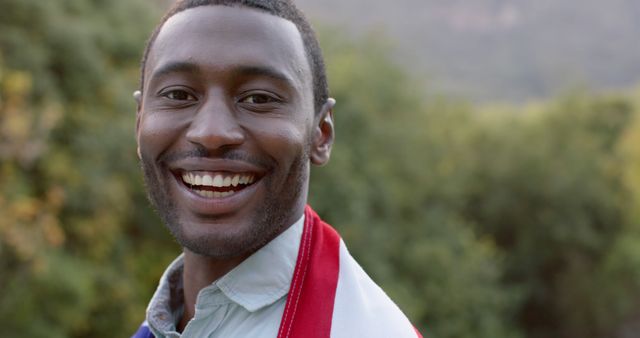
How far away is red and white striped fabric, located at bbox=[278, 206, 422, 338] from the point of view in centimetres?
189

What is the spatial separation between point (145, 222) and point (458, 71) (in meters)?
31.5

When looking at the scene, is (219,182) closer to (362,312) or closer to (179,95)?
(179,95)

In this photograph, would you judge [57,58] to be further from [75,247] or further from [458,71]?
[458,71]

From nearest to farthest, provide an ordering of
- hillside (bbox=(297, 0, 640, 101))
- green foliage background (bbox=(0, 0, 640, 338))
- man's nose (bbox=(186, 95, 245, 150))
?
A: man's nose (bbox=(186, 95, 245, 150)) < green foliage background (bbox=(0, 0, 640, 338)) < hillside (bbox=(297, 0, 640, 101))

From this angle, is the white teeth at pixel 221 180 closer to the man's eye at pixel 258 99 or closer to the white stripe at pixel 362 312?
the man's eye at pixel 258 99

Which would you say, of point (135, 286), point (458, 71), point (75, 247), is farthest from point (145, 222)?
point (458, 71)

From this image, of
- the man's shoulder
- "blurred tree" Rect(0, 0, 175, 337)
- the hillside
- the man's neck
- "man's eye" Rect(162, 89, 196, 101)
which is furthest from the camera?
the hillside

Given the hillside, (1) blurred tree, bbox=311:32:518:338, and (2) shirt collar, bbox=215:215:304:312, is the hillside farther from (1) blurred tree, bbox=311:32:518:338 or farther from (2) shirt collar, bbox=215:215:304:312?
(2) shirt collar, bbox=215:215:304:312

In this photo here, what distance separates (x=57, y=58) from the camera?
12.8m

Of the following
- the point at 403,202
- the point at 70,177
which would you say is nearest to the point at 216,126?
the point at 70,177

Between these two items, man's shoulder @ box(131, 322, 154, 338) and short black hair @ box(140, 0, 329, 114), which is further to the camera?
man's shoulder @ box(131, 322, 154, 338)

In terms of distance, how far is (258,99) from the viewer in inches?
75.7

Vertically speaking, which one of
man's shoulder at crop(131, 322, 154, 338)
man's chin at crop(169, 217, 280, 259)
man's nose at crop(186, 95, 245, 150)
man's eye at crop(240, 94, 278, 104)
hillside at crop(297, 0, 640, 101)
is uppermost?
hillside at crop(297, 0, 640, 101)

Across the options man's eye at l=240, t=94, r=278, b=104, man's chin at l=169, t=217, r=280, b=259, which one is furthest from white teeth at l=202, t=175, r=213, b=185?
man's eye at l=240, t=94, r=278, b=104
